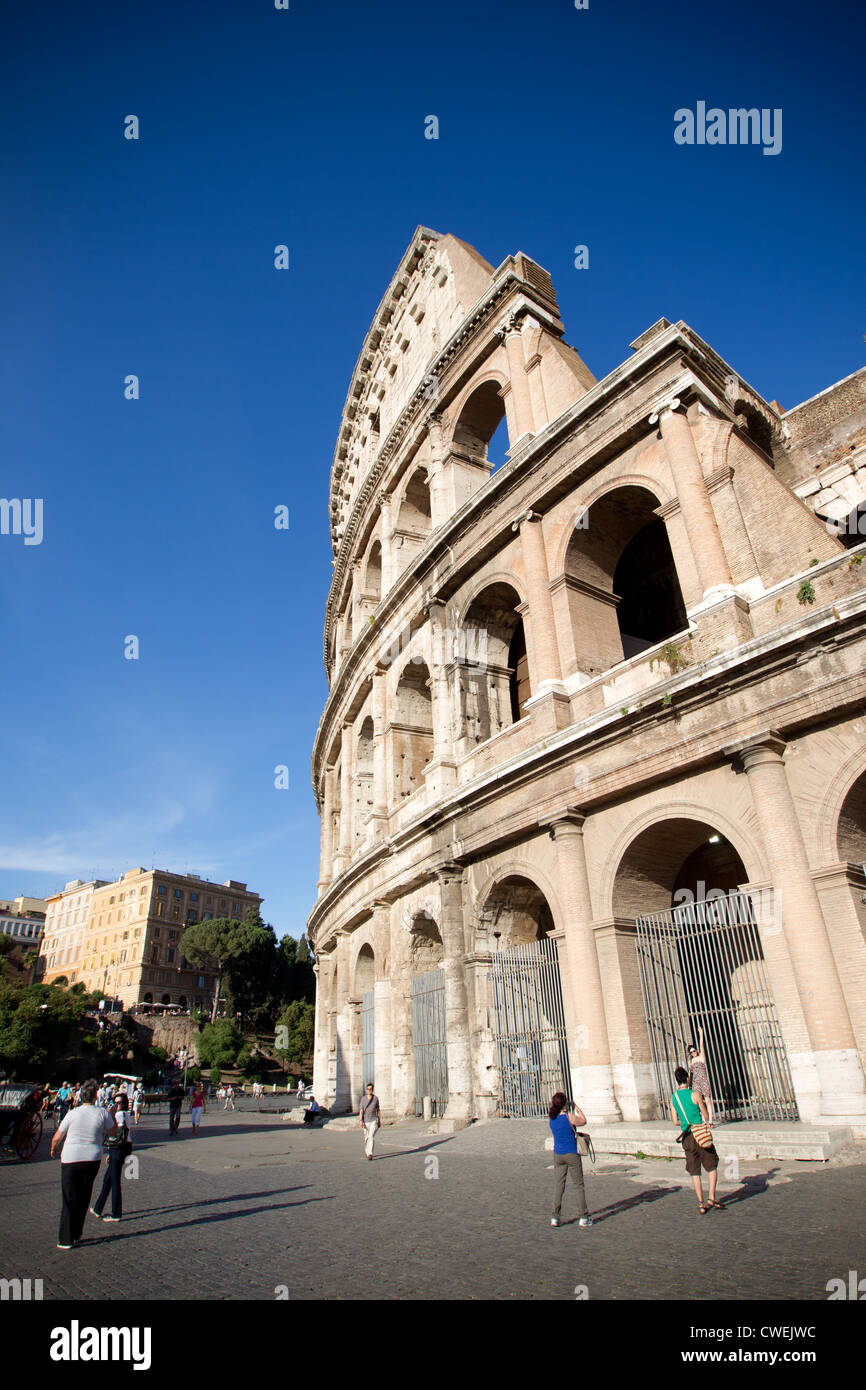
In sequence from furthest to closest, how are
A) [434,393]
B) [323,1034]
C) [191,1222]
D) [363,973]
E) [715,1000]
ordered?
[323,1034]
[363,973]
[434,393]
[715,1000]
[191,1222]

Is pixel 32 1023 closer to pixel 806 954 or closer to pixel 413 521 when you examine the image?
pixel 413 521

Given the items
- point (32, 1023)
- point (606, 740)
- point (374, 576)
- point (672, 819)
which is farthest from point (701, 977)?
point (32, 1023)

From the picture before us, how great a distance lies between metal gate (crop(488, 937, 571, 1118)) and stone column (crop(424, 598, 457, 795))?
348 centimetres

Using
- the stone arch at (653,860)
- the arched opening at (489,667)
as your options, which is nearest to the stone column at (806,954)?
the stone arch at (653,860)

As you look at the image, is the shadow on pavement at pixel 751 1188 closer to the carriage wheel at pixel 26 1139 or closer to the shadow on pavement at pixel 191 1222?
the shadow on pavement at pixel 191 1222

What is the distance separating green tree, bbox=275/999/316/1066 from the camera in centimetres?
5147

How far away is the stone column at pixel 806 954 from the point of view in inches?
301

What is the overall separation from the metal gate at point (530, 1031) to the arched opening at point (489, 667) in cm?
422

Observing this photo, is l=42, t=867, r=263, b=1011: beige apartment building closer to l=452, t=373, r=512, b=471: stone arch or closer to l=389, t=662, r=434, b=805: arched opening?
l=389, t=662, r=434, b=805: arched opening

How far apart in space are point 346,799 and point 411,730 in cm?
429

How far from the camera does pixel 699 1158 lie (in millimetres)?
5582

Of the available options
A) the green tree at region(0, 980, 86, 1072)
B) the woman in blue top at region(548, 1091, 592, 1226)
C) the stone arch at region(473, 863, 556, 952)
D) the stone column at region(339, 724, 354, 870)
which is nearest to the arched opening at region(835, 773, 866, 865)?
the woman in blue top at region(548, 1091, 592, 1226)

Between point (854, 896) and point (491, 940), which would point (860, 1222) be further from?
point (491, 940)
